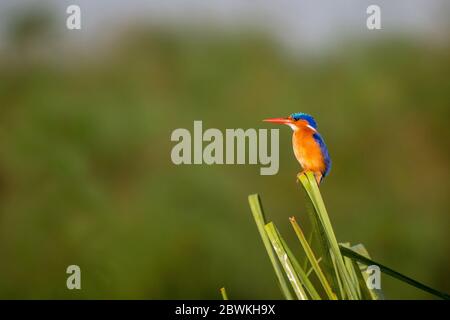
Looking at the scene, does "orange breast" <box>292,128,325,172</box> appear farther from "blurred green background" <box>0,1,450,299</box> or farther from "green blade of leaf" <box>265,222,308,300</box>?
"blurred green background" <box>0,1,450,299</box>

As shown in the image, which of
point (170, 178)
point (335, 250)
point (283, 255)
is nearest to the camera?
point (335, 250)

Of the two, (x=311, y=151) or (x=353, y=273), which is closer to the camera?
(x=353, y=273)

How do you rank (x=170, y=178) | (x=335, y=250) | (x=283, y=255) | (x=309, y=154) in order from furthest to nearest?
1. (x=170, y=178)
2. (x=309, y=154)
3. (x=283, y=255)
4. (x=335, y=250)

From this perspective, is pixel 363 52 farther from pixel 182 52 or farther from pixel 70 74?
pixel 70 74

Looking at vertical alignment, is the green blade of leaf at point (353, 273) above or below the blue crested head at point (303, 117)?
below

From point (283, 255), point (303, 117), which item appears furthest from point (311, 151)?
point (283, 255)

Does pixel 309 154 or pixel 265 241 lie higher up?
pixel 309 154

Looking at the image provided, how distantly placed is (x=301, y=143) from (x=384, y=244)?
3.60m

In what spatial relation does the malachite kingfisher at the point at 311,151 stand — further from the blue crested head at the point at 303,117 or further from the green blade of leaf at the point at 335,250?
the green blade of leaf at the point at 335,250

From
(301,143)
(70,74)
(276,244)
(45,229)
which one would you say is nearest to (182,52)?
(70,74)

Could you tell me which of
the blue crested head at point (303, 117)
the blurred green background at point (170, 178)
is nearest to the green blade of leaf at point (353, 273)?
the blue crested head at point (303, 117)

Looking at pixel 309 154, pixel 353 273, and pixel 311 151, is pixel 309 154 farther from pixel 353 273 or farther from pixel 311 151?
pixel 353 273

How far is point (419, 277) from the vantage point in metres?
6.02

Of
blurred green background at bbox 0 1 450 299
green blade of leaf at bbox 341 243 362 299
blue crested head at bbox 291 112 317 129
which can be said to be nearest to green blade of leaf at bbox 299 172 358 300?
green blade of leaf at bbox 341 243 362 299
